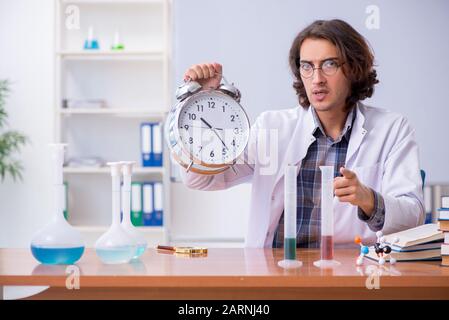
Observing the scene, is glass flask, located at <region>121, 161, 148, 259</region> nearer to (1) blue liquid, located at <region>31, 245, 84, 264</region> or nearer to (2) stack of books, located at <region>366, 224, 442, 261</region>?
(1) blue liquid, located at <region>31, 245, 84, 264</region>

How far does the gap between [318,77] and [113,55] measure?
2049 millimetres

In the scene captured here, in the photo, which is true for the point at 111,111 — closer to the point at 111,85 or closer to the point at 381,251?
the point at 111,85

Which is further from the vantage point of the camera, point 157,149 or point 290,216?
point 157,149

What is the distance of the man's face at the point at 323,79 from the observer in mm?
2107

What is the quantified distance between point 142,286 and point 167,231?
8.02 ft

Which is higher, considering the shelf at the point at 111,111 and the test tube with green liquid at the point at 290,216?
the shelf at the point at 111,111

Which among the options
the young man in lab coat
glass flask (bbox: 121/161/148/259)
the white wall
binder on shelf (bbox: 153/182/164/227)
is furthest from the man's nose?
the white wall

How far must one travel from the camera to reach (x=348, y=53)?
7.23ft

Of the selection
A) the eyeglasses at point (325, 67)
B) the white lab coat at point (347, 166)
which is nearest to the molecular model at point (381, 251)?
the white lab coat at point (347, 166)

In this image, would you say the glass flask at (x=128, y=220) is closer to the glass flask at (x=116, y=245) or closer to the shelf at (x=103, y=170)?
the glass flask at (x=116, y=245)

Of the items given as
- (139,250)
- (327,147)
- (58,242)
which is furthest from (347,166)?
(58,242)

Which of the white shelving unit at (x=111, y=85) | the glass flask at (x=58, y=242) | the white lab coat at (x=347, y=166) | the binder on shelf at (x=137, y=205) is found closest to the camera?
the glass flask at (x=58, y=242)

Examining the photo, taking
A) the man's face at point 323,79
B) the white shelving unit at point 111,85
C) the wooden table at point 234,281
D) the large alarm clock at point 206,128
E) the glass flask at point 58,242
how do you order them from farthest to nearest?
the white shelving unit at point 111,85, the man's face at point 323,79, the large alarm clock at point 206,128, the glass flask at point 58,242, the wooden table at point 234,281
